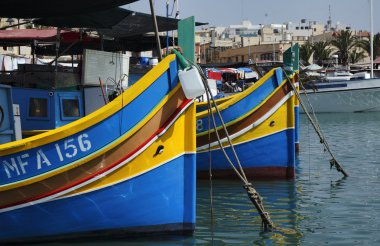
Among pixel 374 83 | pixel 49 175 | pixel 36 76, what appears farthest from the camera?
pixel 374 83

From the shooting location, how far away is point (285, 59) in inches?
605

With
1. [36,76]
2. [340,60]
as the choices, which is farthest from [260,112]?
A: [340,60]

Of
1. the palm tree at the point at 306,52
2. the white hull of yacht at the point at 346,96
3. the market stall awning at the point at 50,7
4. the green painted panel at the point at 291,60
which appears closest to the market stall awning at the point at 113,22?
the market stall awning at the point at 50,7

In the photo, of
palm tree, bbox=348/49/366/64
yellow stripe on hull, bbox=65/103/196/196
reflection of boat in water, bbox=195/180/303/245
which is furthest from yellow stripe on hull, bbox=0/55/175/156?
palm tree, bbox=348/49/366/64

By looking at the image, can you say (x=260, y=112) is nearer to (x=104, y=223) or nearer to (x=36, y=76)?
(x=36, y=76)

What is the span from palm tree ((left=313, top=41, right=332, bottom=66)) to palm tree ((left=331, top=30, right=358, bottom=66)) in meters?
1.04

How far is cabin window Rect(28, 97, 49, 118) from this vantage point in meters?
11.1

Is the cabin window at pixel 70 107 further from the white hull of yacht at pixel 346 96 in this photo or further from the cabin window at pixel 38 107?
the white hull of yacht at pixel 346 96

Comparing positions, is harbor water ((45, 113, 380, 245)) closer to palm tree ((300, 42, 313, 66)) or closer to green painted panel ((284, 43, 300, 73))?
green painted panel ((284, 43, 300, 73))

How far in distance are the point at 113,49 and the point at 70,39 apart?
11.0 feet

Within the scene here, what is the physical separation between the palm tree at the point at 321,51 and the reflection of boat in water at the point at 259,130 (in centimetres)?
5425

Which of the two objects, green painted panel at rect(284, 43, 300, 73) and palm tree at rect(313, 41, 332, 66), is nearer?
green painted panel at rect(284, 43, 300, 73)

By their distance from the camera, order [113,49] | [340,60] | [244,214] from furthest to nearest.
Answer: [340,60], [113,49], [244,214]

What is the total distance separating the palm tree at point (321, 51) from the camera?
67938mm
